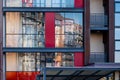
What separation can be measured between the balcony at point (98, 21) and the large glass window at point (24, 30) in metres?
3.68

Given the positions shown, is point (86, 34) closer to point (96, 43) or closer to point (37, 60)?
point (96, 43)

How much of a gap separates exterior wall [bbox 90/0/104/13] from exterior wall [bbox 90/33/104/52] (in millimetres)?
1759

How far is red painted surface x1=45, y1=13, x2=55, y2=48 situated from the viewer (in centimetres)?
2823

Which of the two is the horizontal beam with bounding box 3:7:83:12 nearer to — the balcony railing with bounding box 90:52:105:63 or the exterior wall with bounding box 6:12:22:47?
the exterior wall with bounding box 6:12:22:47

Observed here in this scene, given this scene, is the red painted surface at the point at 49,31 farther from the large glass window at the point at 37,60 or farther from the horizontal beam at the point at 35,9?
the large glass window at the point at 37,60

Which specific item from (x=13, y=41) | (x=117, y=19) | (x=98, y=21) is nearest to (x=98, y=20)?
(x=98, y=21)

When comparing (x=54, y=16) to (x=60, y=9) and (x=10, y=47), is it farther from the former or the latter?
(x=10, y=47)

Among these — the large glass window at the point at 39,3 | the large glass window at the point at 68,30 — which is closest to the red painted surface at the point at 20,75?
the large glass window at the point at 68,30

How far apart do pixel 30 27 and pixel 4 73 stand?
11.9 ft

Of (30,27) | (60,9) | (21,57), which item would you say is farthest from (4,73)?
(60,9)

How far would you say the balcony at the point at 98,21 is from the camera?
2914cm

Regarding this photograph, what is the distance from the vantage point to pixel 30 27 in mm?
28375

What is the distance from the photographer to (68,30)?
28.4 metres

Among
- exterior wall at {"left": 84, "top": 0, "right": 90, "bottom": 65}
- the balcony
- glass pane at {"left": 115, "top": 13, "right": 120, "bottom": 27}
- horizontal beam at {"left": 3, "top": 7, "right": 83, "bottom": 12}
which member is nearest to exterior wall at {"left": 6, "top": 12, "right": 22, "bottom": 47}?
horizontal beam at {"left": 3, "top": 7, "right": 83, "bottom": 12}
